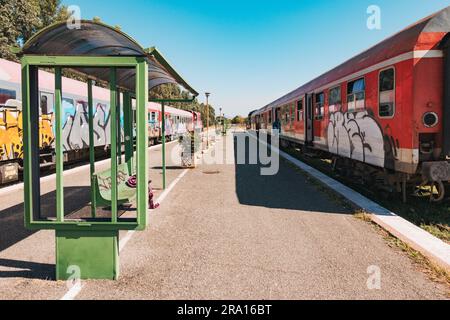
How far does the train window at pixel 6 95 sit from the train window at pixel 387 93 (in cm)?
998

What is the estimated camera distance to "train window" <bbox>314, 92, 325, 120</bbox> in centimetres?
1266

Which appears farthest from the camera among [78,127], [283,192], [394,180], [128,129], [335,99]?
[78,127]

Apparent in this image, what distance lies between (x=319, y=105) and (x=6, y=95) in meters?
10.3

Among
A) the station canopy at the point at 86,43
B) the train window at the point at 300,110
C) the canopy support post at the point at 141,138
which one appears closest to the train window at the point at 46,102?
the station canopy at the point at 86,43

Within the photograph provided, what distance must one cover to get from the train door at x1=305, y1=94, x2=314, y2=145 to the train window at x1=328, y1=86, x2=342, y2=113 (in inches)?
102

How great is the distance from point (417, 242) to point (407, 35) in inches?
165

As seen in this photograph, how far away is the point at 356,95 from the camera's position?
9289 mm

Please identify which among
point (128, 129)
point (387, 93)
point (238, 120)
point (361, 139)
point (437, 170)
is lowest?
point (437, 170)

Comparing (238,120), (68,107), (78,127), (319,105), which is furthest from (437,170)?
(238,120)

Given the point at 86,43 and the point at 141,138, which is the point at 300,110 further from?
the point at 141,138

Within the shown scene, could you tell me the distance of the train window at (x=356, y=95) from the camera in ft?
28.8

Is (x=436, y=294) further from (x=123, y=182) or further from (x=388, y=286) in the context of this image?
(x=123, y=182)

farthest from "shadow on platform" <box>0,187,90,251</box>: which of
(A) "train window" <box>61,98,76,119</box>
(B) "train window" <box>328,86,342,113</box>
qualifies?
(B) "train window" <box>328,86,342,113</box>

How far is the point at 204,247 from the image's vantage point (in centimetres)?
534
